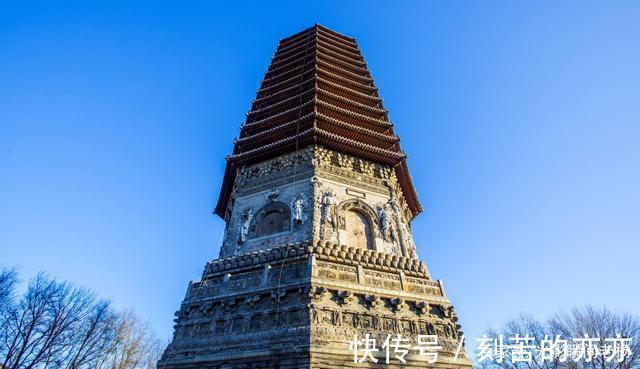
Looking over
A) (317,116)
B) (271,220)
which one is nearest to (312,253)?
(271,220)

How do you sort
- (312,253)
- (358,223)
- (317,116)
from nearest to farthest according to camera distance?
1. (312,253)
2. (358,223)
3. (317,116)

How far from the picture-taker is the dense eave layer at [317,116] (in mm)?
16266

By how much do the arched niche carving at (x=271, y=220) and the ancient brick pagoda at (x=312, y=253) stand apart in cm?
5

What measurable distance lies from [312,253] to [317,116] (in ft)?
24.6

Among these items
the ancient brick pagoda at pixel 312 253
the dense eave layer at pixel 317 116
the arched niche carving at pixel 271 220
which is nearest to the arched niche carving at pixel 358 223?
the ancient brick pagoda at pixel 312 253

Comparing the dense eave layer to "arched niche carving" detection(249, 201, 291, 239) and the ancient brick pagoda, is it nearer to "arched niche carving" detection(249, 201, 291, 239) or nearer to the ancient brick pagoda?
the ancient brick pagoda

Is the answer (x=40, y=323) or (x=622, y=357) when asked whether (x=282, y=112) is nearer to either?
(x=40, y=323)

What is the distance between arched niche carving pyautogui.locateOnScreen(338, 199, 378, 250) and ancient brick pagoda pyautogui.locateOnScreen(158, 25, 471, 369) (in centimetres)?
5

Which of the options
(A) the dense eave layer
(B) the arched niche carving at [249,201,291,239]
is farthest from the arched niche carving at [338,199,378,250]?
(A) the dense eave layer

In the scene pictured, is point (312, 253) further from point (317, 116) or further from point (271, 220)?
point (317, 116)

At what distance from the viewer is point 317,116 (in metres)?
16.3

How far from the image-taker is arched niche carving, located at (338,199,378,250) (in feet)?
42.7

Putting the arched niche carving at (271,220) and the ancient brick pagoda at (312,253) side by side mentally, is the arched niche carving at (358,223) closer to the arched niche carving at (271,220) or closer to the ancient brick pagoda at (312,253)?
the ancient brick pagoda at (312,253)

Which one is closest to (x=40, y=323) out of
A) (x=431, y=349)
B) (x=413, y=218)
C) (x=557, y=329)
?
(x=431, y=349)
